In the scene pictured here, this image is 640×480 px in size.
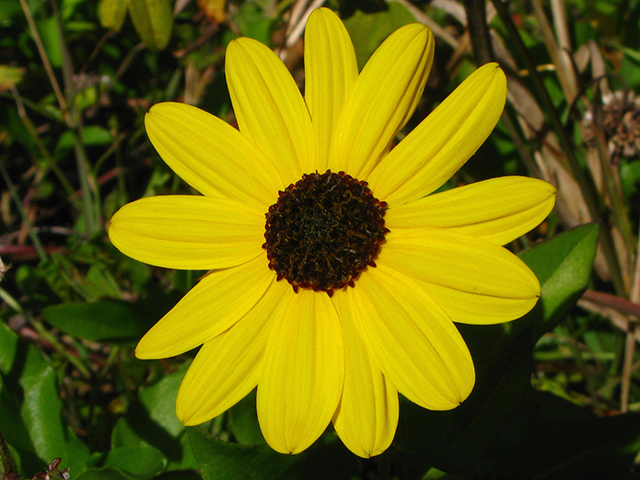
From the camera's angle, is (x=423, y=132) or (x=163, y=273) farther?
(x=163, y=273)

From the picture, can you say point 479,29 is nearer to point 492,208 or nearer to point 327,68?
point 327,68

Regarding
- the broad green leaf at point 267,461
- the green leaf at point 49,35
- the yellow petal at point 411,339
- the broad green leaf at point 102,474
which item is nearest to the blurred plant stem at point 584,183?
the yellow petal at point 411,339

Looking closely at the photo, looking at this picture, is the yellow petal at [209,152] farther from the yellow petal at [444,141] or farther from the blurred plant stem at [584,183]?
the blurred plant stem at [584,183]

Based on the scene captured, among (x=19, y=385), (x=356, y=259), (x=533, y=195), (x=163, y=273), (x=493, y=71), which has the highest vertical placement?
(x=493, y=71)

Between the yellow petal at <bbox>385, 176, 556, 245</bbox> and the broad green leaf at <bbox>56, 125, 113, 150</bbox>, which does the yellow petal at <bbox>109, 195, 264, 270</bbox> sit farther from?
the broad green leaf at <bbox>56, 125, 113, 150</bbox>

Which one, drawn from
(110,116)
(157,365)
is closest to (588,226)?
(157,365)

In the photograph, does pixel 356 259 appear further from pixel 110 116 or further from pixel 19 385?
pixel 110 116

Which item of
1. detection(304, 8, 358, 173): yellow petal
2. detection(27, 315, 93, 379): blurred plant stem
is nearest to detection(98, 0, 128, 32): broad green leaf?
detection(304, 8, 358, 173): yellow petal
